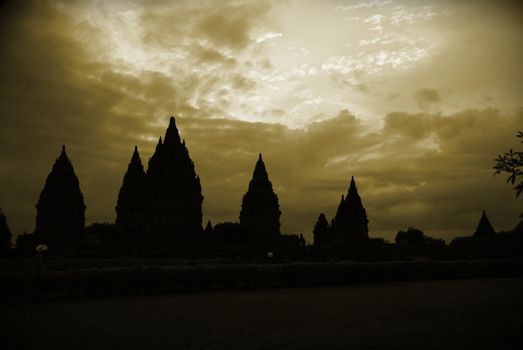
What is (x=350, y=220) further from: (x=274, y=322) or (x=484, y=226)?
(x=274, y=322)

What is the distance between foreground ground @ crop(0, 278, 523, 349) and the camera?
10.7 meters

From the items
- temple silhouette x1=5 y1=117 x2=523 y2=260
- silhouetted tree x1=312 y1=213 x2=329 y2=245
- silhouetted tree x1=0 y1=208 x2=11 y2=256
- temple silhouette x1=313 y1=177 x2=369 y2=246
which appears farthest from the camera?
silhouetted tree x1=312 y1=213 x2=329 y2=245

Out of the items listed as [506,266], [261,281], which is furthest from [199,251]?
[506,266]

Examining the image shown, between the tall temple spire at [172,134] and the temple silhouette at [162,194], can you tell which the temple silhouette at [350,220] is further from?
the tall temple spire at [172,134]

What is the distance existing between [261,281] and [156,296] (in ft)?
19.7

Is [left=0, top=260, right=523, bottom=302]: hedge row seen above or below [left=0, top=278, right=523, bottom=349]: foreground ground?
above

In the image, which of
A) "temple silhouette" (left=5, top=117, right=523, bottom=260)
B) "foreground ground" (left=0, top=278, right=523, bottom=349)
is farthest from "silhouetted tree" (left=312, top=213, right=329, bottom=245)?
"foreground ground" (left=0, top=278, right=523, bottom=349)

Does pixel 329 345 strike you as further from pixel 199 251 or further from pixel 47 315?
pixel 199 251

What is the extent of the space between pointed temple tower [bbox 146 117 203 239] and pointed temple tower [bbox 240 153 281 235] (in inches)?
464

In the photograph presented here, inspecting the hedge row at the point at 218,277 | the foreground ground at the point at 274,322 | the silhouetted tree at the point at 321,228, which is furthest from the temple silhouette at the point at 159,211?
the foreground ground at the point at 274,322

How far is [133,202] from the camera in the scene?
3009 inches

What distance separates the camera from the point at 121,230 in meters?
74.9

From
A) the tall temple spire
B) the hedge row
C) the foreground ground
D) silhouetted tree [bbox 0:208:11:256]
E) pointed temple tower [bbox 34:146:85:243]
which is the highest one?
the tall temple spire

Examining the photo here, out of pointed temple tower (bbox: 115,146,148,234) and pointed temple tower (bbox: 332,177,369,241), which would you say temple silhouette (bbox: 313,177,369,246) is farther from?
pointed temple tower (bbox: 115,146,148,234)
